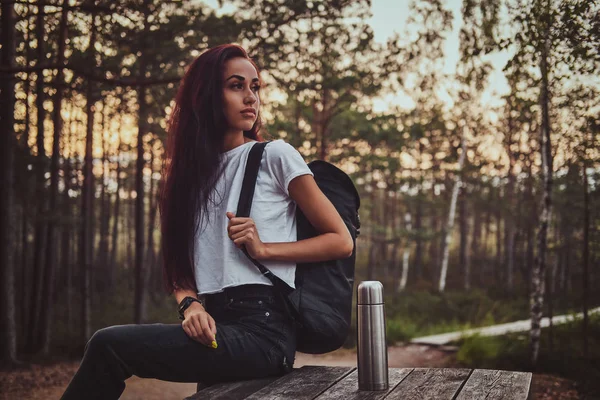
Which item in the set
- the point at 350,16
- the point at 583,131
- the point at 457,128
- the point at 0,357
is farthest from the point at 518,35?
the point at 457,128

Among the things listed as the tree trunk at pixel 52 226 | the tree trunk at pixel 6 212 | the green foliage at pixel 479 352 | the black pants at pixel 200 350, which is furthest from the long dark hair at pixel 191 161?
the tree trunk at pixel 52 226

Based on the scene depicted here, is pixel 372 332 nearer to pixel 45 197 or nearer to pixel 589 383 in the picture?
pixel 589 383

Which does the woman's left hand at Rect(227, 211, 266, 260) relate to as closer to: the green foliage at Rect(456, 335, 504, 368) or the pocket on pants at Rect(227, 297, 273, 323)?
the pocket on pants at Rect(227, 297, 273, 323)

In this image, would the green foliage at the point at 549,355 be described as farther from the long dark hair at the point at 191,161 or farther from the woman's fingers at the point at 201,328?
the woman's fingers at the point at 201,328

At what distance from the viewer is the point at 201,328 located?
1.98 meters

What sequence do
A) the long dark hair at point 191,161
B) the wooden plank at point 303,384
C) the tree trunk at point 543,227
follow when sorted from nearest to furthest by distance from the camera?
the wooden plank at point 303,384 → the long dark hair at point 191,161 → the tree trunk at point 543,227

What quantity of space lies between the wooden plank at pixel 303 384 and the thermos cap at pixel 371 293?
1.09 feet

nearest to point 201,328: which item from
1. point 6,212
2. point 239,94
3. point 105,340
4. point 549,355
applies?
point 105,340

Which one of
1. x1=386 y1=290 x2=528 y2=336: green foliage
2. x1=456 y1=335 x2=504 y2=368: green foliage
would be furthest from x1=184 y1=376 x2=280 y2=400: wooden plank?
x1=386 y1=290 x2=528 y2=336: green foliage

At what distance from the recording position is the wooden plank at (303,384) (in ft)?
6.23

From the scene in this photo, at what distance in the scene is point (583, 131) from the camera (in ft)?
31.3

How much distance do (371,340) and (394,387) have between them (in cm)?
18

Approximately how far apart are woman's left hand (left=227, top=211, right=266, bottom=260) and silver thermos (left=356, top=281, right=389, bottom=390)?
1.28ft

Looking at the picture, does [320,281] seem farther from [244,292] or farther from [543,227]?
[543,227]
